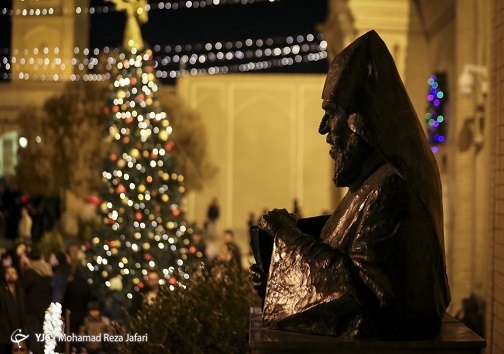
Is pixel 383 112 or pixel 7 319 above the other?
pixel 383 112

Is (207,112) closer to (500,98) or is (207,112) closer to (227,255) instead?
(227,255)

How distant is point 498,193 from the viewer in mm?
6883

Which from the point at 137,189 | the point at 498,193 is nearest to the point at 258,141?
the point at 137,189

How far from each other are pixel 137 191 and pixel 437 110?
4.97m

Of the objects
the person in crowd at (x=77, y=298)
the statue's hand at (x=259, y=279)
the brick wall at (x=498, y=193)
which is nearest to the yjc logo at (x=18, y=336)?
the person in crowd at (x=77, y=298)

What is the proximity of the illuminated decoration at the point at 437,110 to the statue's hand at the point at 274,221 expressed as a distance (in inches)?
480

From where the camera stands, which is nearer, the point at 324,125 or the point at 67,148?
the point at 324,125

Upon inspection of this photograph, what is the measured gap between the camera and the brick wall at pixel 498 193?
6.75m

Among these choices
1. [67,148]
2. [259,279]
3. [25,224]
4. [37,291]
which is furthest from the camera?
[67,148]

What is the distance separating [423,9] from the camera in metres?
18.0

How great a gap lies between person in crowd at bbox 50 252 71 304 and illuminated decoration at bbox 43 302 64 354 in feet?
7.80

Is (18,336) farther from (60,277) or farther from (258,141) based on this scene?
(258,141)

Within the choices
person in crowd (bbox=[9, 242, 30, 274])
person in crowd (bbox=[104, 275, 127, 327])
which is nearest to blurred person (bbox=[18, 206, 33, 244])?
person in crowd (bbox=[104, 275, 127, 327])

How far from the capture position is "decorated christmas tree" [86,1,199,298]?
1502 cm
